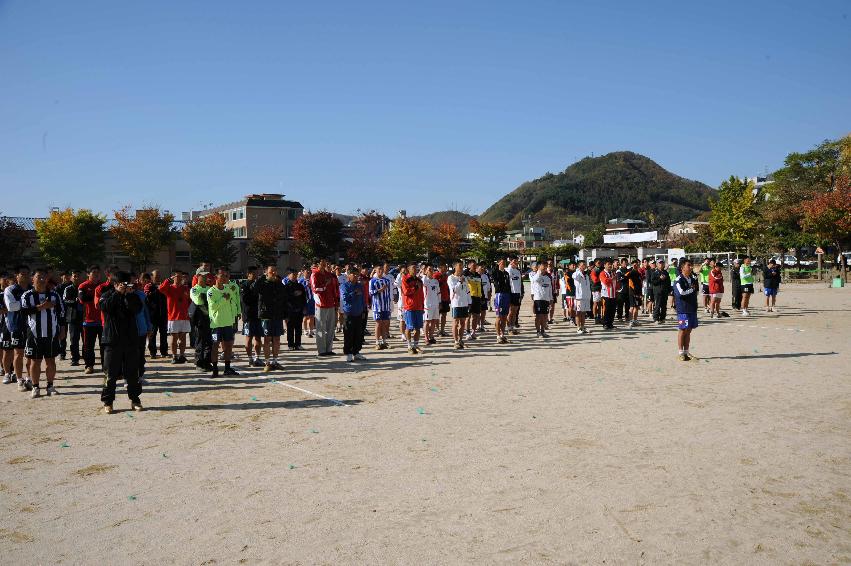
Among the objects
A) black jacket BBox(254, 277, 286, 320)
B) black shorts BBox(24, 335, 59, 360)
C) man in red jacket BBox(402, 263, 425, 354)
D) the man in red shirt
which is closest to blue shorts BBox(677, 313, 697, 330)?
man in red jacket BBox(402, 263, 425, 354)

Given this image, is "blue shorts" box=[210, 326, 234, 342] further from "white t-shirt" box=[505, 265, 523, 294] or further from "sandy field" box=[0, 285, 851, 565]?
"white t-shirt" box=[505, 265, 523, 294]

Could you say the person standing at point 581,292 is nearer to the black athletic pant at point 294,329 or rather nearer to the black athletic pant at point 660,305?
the black athletic pant at point 660,305

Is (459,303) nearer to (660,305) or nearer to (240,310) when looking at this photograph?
(240,310)

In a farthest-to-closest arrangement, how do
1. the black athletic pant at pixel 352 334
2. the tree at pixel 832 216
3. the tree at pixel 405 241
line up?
the tree at pixel 405 241 < the tree at pixel 832 216 < the black athletic pant at pixel 352 334

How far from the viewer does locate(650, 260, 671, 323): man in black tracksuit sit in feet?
66.0

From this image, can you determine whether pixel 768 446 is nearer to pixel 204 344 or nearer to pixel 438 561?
pixel 438 561

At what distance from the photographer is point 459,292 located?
15016 mm

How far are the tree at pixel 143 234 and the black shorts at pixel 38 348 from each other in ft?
167

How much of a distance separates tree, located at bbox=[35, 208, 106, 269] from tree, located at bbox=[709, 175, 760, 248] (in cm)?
6467

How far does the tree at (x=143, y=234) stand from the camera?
2222 inches

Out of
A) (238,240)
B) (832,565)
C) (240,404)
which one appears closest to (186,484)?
(240,404)

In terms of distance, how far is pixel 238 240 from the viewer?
7088cm

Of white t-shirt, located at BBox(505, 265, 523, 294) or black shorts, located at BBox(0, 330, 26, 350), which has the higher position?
white t-shirt, located at BBox(505, 265, 523, 294)

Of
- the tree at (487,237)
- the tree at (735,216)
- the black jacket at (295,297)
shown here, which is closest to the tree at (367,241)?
the tree at (487,237)
